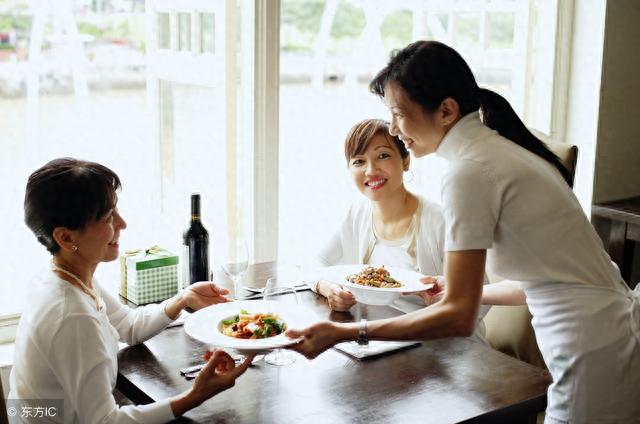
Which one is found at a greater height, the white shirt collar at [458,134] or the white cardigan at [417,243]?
the white shirt collar at [458,134]

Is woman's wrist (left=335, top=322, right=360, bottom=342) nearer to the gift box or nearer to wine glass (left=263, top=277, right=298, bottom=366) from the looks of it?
wine glass (left=263, top=277, right=298, bottom=366)

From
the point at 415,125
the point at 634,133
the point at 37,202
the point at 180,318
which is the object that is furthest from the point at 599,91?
the point at 37,202

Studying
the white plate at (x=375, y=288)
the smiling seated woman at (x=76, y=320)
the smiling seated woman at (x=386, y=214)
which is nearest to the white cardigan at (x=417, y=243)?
the smiling seated woman at (x=386, y=214)

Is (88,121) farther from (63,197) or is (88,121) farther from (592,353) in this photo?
(592,353)

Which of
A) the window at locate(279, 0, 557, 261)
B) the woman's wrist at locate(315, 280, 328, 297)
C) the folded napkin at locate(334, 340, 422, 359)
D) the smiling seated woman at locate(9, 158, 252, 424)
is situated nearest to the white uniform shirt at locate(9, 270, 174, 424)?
the smiling seated woman at locate(9, 158, 252, 424)

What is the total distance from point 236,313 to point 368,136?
2.83 feet

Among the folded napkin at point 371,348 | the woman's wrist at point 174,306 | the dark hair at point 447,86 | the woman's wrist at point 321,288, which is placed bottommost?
the folded napkin at point 371,348

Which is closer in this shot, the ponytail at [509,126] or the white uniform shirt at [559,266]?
the white uniform shirt at [559,266]

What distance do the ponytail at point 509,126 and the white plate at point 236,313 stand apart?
61 centimetres

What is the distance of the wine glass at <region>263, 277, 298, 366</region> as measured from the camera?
1.80 meters

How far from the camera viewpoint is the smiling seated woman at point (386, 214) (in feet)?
8.05

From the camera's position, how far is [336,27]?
4980mm

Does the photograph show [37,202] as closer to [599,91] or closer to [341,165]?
[599,91]

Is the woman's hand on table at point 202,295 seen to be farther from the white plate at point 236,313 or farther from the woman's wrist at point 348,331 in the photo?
the woman's wrist at point 348,331
